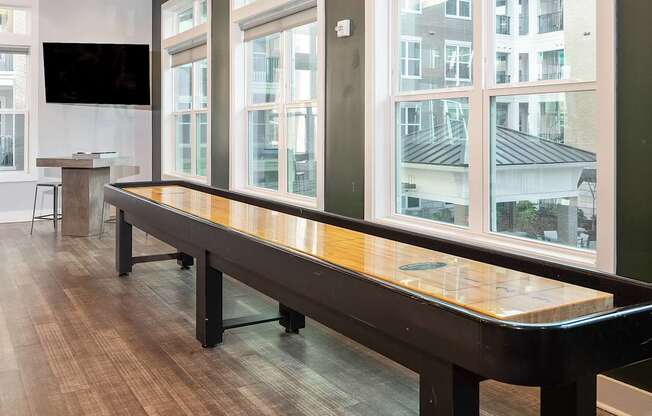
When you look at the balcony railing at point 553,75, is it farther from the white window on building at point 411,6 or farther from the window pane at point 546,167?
the white window on building at point 411,6

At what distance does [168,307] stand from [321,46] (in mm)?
2108

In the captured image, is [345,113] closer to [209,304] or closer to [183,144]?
[209,304]

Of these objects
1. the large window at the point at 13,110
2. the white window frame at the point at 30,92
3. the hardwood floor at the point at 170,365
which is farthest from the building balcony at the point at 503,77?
the large window at the point at 13,110

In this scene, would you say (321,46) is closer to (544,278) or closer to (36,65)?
(544,278)

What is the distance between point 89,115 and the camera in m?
8.61

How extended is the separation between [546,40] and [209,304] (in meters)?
2.15

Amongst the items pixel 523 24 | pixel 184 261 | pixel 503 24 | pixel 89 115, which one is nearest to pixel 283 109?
pixel 184 261

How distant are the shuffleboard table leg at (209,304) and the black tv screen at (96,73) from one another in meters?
5.47

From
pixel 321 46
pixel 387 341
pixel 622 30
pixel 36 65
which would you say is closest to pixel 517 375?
pixel 387 341

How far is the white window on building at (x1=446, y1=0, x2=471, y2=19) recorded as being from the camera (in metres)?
3.63

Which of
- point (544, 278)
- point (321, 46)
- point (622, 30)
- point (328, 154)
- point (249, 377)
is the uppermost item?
point (321, 46)

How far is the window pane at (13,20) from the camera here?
8078mm

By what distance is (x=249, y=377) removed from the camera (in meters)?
3.06

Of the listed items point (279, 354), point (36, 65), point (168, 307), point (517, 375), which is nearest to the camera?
point (517, 375)
